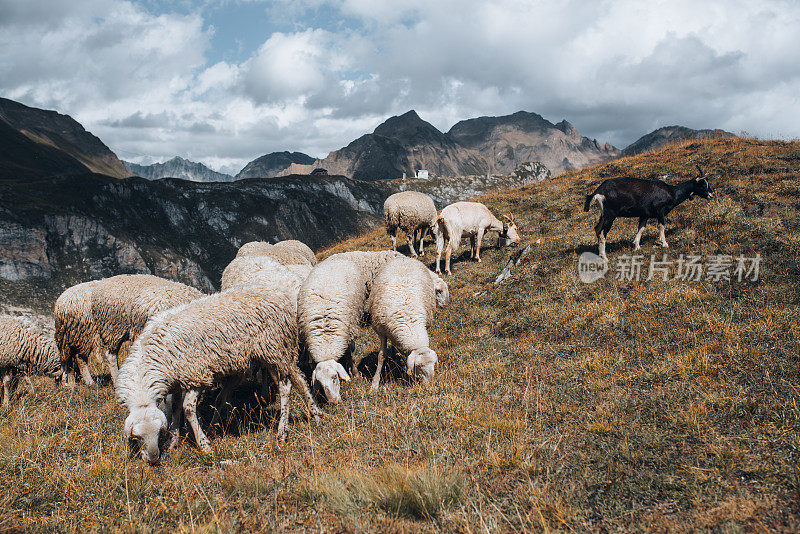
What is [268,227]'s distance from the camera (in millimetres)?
195625

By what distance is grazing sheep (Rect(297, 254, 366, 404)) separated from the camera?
291 inches

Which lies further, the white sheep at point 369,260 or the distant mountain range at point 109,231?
the distant mountain range at point 109,231

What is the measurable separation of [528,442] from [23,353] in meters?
12.0

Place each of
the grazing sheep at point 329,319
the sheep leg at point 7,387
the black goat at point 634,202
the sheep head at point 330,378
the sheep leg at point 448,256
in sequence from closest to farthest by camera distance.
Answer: the sheep head at point 330,378
the grazing sheep at point 329,319
the sheep leg at point 7,387
the black goat at point 634,202
the sheep leg at point 448,256

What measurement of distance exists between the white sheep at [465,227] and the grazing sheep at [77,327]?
11135 mm

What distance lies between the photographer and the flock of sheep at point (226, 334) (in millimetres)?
6102

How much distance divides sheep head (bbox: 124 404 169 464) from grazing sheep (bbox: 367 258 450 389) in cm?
377

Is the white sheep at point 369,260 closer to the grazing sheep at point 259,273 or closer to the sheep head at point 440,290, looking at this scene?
the grazing sheep at point 259,273

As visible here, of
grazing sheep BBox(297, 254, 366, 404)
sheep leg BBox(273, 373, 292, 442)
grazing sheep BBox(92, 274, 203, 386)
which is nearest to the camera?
sheep leg BBox(273, 373, 292, 442)

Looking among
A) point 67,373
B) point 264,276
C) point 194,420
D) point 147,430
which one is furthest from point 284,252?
point 147,430

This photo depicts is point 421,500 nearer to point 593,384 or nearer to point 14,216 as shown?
point 593,384

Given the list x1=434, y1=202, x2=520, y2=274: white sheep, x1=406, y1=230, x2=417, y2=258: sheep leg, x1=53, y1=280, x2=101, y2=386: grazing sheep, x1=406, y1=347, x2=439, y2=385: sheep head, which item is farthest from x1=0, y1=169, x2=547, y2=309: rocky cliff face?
x1=406, y1=347, x2=439, y2=385: sheep head

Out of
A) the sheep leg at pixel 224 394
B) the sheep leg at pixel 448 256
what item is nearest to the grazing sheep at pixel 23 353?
the sheep leg at pixel 224 394

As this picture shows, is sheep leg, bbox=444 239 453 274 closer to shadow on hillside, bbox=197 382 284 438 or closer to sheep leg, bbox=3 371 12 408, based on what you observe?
shadow on hillside, bbox=197 382 284 438
